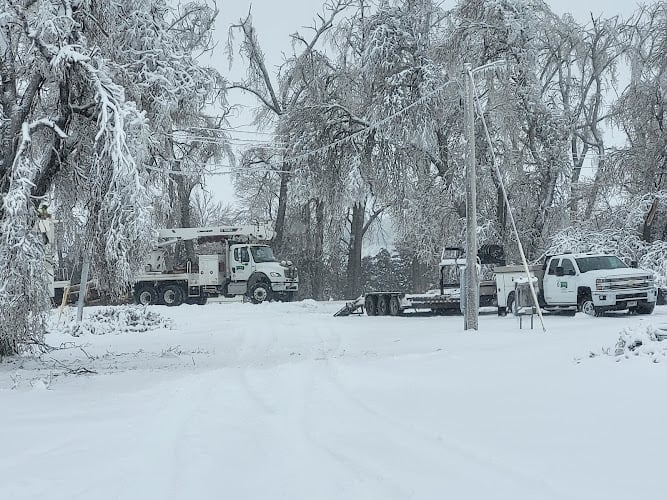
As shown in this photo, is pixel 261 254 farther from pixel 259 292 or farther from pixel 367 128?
pixel 367 128

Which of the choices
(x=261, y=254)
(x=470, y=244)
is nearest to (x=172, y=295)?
(x=261, y=254)

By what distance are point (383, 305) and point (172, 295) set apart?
39.6 ft

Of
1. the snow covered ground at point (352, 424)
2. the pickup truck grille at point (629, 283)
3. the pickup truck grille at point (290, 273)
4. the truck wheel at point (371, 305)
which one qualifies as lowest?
the snow covered ground at point (352, 424)

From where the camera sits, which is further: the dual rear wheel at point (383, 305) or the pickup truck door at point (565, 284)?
the dual rear wheel at point (383, 305)

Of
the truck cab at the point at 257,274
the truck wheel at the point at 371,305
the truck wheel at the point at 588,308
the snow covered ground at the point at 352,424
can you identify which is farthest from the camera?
the truck cab at the point at 257,274

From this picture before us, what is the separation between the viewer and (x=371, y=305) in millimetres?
26562

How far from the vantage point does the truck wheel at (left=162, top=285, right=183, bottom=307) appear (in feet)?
111

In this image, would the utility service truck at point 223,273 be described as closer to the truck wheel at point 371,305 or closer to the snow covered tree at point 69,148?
the truck wheel at point 371,305

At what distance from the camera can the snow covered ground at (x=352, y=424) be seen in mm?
5441

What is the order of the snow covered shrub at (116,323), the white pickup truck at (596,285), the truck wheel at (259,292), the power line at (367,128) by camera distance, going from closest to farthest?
the snow covered shrub at (116,323)
the white pickup truck at (596,285)
the power line at (367,128)
the truck wheel at (259,292)

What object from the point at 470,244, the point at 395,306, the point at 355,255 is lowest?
the point at 395,306

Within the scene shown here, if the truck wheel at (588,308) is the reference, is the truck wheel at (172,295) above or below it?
above

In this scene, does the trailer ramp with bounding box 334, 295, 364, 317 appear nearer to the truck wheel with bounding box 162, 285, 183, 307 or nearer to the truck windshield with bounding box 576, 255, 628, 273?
the truck windshield with bounding box 576, 255, 628, 273

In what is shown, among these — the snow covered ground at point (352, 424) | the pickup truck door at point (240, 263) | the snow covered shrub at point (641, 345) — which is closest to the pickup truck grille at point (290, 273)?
the pickup truck door at point (240, 263)
